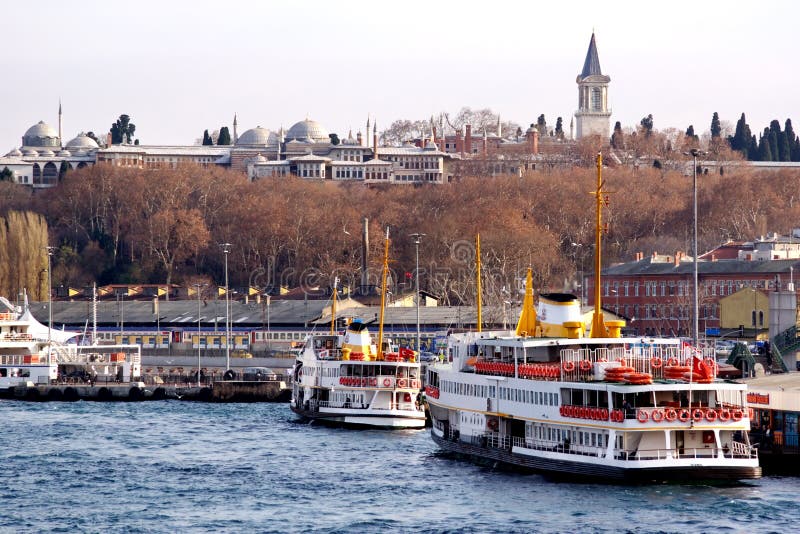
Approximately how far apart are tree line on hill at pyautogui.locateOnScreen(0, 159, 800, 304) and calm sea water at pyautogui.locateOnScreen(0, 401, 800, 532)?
178 ft

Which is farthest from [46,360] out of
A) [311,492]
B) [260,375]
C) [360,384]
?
[311,492]

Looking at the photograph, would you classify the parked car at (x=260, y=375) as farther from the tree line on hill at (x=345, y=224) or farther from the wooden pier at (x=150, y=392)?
the tree line on hill at (x=345, y=224)

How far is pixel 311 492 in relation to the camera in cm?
4538

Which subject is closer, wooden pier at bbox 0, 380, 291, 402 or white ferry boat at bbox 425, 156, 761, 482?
white ferry boat at bbox 425, 156, 761, 482

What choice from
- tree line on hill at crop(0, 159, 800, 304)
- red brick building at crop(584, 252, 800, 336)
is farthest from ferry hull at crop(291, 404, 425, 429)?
tree line on hill at crop(0, 159, 800, 304)

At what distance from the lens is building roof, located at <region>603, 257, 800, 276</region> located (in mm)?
97194

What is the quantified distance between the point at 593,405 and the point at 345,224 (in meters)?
94.6

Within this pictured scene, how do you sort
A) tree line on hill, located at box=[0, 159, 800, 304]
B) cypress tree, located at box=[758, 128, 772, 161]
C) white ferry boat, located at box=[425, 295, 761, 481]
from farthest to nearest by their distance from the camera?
cypress tree, located at box=[758, 128, 772, 161], tree line on hill, located at box=[0, 159, 800, 304], white ferry boat, located at box=[425, 295, 761, 481]

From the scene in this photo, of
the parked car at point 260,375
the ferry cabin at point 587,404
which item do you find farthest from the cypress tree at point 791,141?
the ferry cabin at point 587,404

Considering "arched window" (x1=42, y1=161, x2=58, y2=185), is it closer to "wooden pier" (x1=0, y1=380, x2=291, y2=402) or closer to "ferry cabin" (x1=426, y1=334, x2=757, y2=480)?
"wooden pier" (x1=0, y1=380, x2=291, y2=402)

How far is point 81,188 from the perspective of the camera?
15662 centimetres

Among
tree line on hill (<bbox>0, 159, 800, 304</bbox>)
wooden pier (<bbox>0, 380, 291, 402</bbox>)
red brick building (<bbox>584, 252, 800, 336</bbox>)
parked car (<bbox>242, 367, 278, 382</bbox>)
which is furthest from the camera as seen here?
tree line on hill (<bbox>0, 159, 800, 304</bbox>)

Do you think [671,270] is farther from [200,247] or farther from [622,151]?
[622,151]

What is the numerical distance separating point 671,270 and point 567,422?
57433 millimetres
